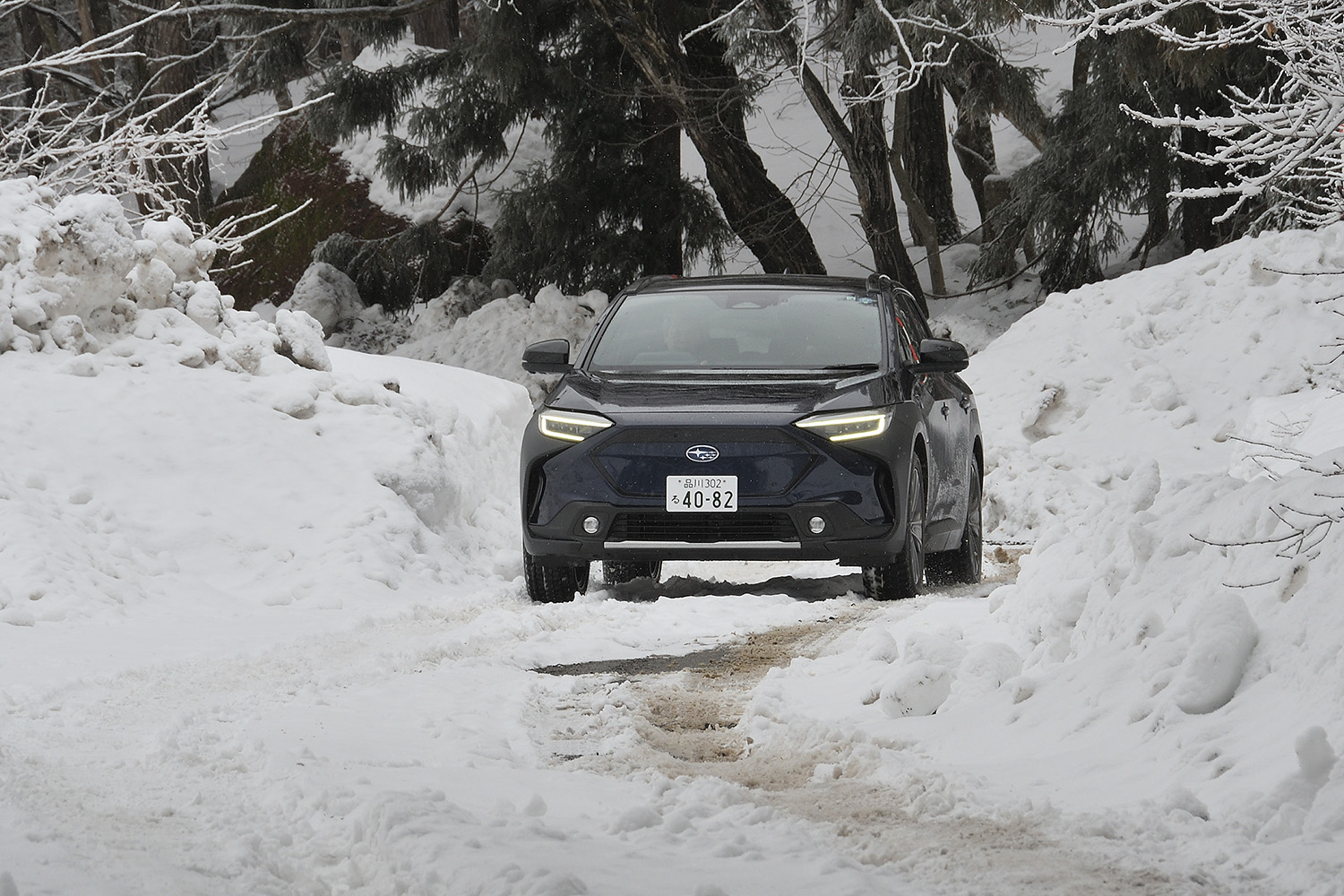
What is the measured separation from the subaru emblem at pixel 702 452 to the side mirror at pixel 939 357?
1.41 m

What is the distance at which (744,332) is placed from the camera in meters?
7.89

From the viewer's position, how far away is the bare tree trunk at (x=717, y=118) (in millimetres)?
16188

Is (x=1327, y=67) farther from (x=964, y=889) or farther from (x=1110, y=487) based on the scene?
(x=1110, y=487)

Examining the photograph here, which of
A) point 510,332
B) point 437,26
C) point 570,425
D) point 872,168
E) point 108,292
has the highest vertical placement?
point 437,26

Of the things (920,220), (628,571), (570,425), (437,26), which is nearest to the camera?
(570,425)

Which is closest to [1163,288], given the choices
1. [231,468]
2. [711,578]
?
[711,578]

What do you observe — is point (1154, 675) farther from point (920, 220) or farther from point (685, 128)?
point (920, 220)

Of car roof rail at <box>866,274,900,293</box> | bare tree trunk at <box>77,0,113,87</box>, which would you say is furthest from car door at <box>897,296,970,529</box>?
bare tree trunk at <box>77,0,113,87</box>

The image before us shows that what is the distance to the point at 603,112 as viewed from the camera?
17.8m

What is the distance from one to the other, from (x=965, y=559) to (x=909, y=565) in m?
1.53

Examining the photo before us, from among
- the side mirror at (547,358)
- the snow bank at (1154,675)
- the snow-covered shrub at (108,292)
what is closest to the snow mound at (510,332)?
the snow-covered shrub at (108,292)

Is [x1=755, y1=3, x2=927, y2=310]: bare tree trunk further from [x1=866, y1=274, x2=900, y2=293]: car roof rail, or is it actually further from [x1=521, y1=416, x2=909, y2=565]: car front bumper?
[x1=521, y1=416, x2=909, y2=565]: car front bumper

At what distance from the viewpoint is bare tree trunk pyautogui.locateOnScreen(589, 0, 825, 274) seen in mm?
16188

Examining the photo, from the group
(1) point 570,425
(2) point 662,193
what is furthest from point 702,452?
(2) point 662,193
